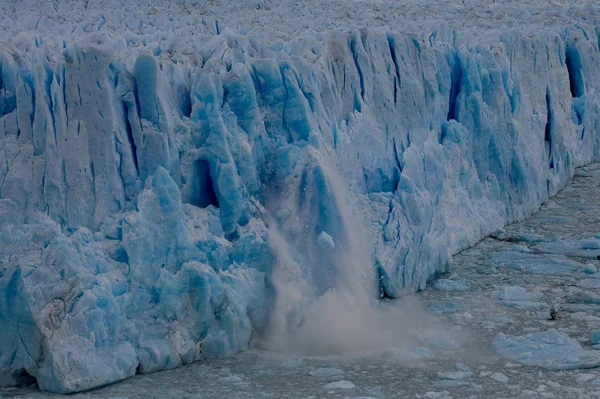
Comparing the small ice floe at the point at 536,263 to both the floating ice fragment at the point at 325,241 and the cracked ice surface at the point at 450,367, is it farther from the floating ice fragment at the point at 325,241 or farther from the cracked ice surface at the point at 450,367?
the floating ice fragment at the point at 325,241

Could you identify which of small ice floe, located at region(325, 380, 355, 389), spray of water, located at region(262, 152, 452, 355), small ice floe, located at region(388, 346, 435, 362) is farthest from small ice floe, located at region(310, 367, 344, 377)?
small ice floe, located at region(388, 346, 435, 362)

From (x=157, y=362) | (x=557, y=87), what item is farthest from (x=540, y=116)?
(x=157, y=362)

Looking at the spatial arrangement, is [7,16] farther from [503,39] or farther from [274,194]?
[503,39]

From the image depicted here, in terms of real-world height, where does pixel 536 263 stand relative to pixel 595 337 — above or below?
above

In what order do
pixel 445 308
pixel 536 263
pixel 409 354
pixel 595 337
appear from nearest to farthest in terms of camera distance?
pixel 409 354 → pixel 595 337 → pixel 445 308 → pixel 536 263

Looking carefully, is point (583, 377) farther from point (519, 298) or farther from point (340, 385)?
point (340, 385)

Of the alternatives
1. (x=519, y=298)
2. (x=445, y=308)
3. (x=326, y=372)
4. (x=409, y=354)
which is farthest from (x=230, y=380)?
(x=519, y=298)

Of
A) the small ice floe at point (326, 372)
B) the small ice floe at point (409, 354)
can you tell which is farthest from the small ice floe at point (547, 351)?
the small ice floe at point (326, 372)

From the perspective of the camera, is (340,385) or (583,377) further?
(583,377)
